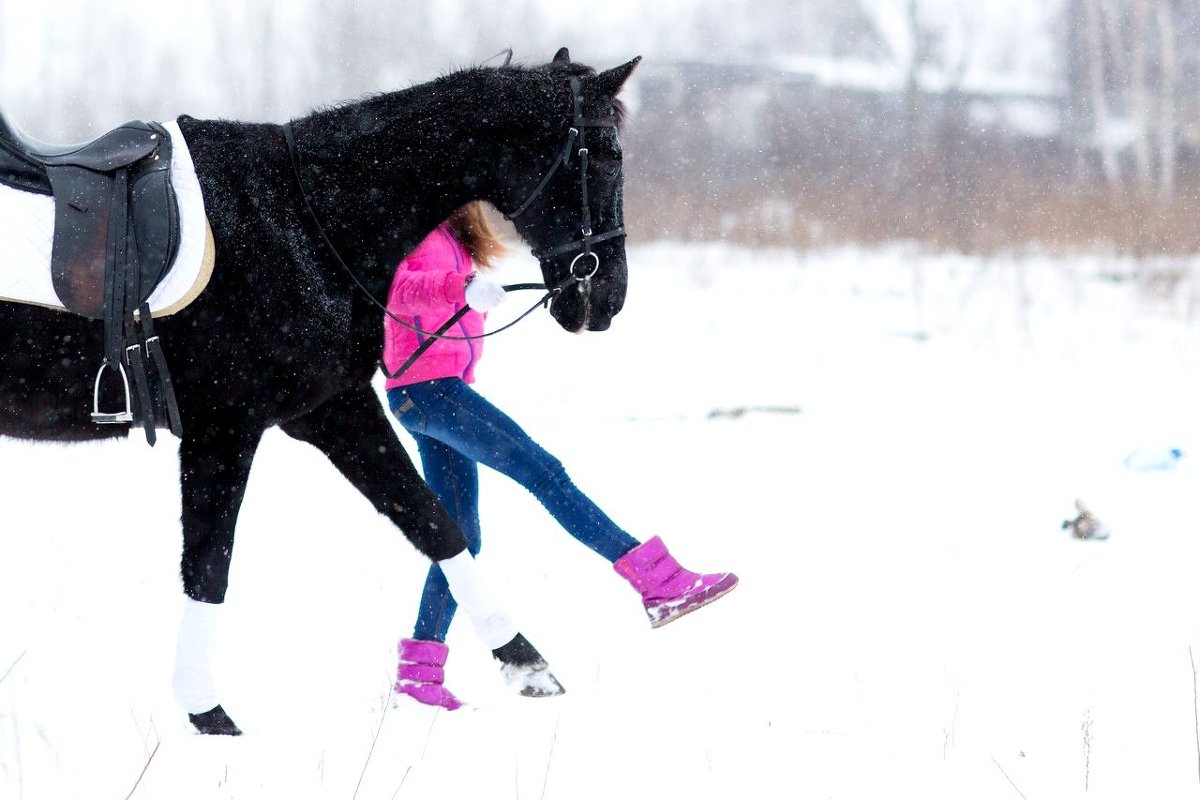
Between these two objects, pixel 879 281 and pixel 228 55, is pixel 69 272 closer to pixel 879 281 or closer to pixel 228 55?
pixel 879 281

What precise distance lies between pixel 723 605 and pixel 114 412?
2.42 metres

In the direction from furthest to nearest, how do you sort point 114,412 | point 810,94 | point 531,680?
point 810,94, point 531,680, point 114,412

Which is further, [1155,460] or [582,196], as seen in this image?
[1155,460]

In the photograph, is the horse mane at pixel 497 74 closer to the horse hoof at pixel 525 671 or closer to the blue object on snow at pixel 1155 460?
the horse hoof at pixel 525 671

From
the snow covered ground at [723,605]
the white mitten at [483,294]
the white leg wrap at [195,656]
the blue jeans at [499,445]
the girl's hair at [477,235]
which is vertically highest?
the girl's hair at [477,235]

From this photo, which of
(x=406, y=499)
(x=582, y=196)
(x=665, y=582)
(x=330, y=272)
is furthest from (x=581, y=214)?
(x=665, y=582)

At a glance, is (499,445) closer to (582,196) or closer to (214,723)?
(582,196)

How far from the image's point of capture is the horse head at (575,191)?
2.97m

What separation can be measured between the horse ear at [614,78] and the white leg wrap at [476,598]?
4.74 feet

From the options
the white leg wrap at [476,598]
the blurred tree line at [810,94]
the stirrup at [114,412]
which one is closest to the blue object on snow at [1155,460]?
the white leg wrap at [476,598]

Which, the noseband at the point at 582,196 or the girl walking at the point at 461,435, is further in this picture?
the girl walking at the point at 461,435

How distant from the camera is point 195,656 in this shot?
3002 millimetres

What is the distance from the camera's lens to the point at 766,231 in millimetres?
15484

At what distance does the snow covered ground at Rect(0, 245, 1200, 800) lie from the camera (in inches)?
105
